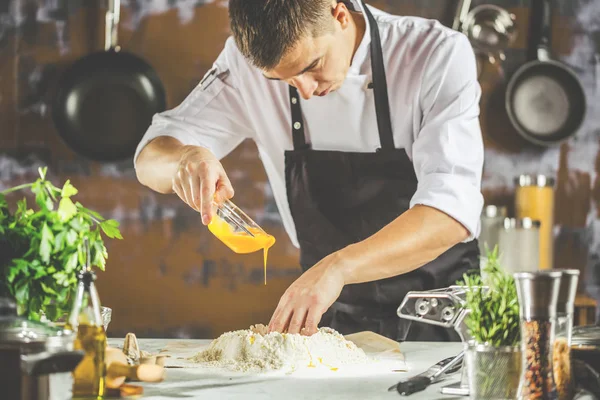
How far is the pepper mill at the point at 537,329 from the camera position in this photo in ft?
3.61

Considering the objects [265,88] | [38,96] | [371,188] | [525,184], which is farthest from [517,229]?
[38,96]

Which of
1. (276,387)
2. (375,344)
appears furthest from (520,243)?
(276,387)

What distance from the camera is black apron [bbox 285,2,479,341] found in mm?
2373

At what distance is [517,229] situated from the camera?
3141 mm

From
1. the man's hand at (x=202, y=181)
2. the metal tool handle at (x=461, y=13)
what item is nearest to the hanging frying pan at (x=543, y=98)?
the metal tool handle at (x=461, y=13)

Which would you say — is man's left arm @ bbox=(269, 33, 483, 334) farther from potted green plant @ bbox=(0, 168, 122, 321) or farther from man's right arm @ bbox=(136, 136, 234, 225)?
potted green plant @ bbox=(0, 168, 122, 321)

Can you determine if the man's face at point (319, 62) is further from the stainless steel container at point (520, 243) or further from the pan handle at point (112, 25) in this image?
the pan handle at point (112, 25)

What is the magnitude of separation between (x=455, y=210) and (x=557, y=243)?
5.39 ft

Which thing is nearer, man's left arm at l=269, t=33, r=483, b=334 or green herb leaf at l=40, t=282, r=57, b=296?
green herb leaf at l=40, t=282, r=57, b=296

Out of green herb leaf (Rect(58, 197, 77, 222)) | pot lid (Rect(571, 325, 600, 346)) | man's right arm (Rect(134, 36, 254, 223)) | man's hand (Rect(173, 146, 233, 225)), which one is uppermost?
man's right arm (Rect(134, 36, 254, 223))

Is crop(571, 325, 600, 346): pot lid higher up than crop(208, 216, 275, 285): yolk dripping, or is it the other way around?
crop(208, 216, 275, 285): yolk dripping

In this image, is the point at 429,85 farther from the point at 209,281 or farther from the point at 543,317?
the point at 209,281

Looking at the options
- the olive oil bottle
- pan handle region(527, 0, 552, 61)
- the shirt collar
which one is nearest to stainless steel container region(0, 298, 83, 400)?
the olive oil bottle

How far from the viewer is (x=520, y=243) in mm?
3127
